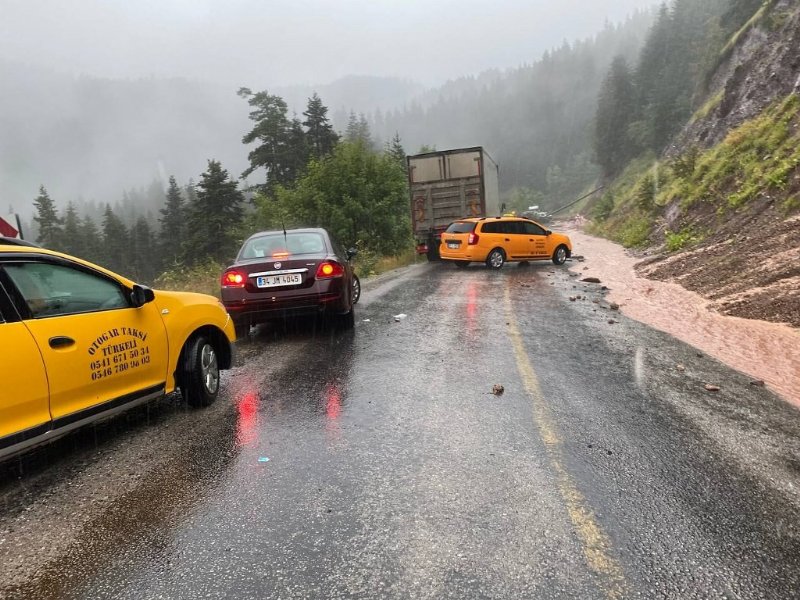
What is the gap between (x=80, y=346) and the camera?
3578 mm

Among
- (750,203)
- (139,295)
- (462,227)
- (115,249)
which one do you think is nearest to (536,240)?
(462,227)

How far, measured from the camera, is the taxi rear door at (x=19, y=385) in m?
3.02

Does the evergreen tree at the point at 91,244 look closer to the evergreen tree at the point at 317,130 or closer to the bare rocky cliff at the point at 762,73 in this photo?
the evergreen tree at the point at 317,130

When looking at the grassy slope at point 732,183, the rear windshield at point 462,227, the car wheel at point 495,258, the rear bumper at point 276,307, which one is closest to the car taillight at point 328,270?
the rear bumper at point 276,307

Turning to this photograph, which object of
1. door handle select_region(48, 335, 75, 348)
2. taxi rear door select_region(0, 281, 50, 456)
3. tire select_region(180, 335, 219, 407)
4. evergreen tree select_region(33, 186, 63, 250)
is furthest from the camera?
evergreen tree select_region(33, 186, 63, 250)

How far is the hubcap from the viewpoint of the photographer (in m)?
4.91

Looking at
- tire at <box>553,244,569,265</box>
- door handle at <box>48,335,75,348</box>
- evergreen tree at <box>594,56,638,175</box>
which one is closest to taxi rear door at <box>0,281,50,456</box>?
door handle at <box>48,335,75,348</box>

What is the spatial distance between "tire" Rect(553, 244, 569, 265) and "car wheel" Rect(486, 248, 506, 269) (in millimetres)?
2319

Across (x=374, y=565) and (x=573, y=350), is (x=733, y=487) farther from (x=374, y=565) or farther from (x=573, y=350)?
(x=573, y=350)

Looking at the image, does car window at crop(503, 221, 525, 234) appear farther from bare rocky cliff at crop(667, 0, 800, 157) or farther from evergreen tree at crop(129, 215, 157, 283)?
evergreen tree at crop(129, 215, 157, 283)

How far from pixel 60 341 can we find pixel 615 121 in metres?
89.2

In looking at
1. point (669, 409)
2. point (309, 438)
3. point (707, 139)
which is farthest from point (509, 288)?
point (707, 139)

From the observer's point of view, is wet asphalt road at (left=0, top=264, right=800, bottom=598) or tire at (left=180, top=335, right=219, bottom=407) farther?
tire at (left=180, top=335, right=219, bottom=407)

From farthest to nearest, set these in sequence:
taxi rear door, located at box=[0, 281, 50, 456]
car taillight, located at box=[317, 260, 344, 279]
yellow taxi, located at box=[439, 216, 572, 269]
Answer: yellow taxi, located at box=[439, 216, 572, 269] → car taillight, located at box=[317, 260, 344, 279] → taxi rear door, located at box=[0, 281, 50, 456]
